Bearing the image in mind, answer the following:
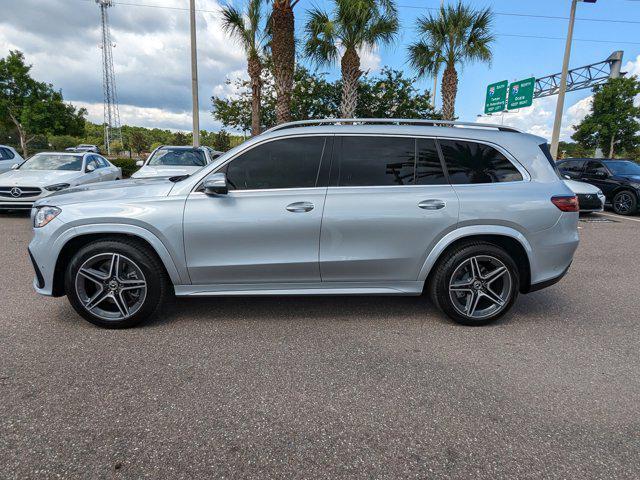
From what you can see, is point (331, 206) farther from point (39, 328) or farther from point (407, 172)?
point (39, 328)

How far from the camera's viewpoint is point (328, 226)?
11.2ft

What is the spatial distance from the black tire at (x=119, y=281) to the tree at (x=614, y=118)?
128 ft

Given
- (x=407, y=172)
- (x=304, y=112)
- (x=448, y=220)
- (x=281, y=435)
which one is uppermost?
(x=304, y=112)

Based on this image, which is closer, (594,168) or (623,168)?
(623,168)

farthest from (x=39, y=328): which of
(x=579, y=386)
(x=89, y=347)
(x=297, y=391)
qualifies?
(x=579, y=386)

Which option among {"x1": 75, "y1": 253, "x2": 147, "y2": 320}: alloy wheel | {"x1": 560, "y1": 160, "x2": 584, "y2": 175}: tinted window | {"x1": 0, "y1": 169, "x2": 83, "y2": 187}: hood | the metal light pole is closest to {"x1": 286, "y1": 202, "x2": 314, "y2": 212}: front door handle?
{"x1": 75, "y1": 253, "x2": 147, "y2": 320}: alloy wheel

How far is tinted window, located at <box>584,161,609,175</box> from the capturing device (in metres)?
12.8

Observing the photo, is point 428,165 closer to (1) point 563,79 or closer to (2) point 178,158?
(2) point 178,158

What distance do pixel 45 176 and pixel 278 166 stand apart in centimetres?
802

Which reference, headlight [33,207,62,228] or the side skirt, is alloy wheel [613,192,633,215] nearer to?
the side skirt

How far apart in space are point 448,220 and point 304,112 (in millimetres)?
19094

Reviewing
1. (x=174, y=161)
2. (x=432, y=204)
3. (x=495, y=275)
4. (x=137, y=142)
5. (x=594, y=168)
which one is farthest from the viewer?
(x=137, y=142)

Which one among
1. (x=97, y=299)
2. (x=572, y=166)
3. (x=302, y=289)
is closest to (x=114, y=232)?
(x=97, y=299)

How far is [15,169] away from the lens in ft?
32.0
